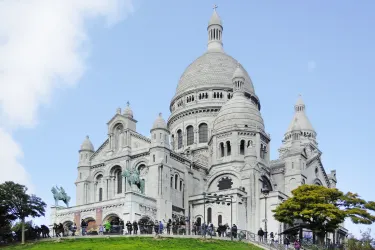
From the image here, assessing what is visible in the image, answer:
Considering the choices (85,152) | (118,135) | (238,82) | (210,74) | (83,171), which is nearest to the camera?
→ (118,135)

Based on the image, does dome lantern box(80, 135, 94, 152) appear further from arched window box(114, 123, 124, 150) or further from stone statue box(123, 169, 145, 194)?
stone statue box(123, 169, 145, 194)

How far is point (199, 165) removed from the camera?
291ft

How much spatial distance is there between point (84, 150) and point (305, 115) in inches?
1691

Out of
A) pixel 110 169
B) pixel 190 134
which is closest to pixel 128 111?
pixel 110 169

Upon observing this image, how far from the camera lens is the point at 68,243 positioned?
56.3 m

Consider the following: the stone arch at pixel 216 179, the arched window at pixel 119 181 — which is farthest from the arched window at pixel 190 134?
the arched window at pixel 119 181

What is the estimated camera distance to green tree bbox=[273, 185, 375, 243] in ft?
208

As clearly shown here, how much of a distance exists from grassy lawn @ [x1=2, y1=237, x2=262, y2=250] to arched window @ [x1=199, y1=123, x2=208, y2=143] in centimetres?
4193

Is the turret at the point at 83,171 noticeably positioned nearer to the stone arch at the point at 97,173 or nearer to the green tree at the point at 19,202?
the stone arch at the point at 97,173

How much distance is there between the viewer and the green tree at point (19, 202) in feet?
206

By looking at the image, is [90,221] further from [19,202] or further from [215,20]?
[215,20]

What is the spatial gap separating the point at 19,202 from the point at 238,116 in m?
35.9

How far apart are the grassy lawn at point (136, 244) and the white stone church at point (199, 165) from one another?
14.9 m

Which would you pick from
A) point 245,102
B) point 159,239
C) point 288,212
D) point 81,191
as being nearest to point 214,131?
point 245,102
